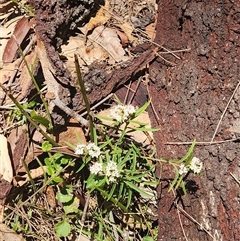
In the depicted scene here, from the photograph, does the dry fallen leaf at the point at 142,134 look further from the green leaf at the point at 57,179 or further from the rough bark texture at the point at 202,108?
the green leaf at the point at 57,179

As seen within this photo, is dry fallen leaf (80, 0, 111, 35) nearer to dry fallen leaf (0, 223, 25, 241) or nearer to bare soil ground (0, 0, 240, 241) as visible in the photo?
bare soil ground (0, 0, 240, 241)

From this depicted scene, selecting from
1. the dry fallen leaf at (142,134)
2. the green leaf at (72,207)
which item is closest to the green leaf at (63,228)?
the green leaf at (72,207)

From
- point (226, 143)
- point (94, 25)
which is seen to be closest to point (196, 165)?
point (226, 143)

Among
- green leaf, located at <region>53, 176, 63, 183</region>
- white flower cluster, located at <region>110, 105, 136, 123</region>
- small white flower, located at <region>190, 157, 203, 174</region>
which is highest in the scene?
white flower cluster, located at <region>110, 105, 136, 123</region>

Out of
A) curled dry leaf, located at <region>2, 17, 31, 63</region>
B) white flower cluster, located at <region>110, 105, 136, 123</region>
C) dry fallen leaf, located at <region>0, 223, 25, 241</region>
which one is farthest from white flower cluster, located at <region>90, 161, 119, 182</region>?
curled dry leaf, located at <region>2, 17, 31, 63</region>

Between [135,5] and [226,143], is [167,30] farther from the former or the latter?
[226,143]

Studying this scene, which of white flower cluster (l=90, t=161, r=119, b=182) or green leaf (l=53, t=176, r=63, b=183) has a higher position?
white flower cluster (l=90, t=161, r=119, b=182)

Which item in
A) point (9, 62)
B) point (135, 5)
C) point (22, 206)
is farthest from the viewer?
point (135, 5)
